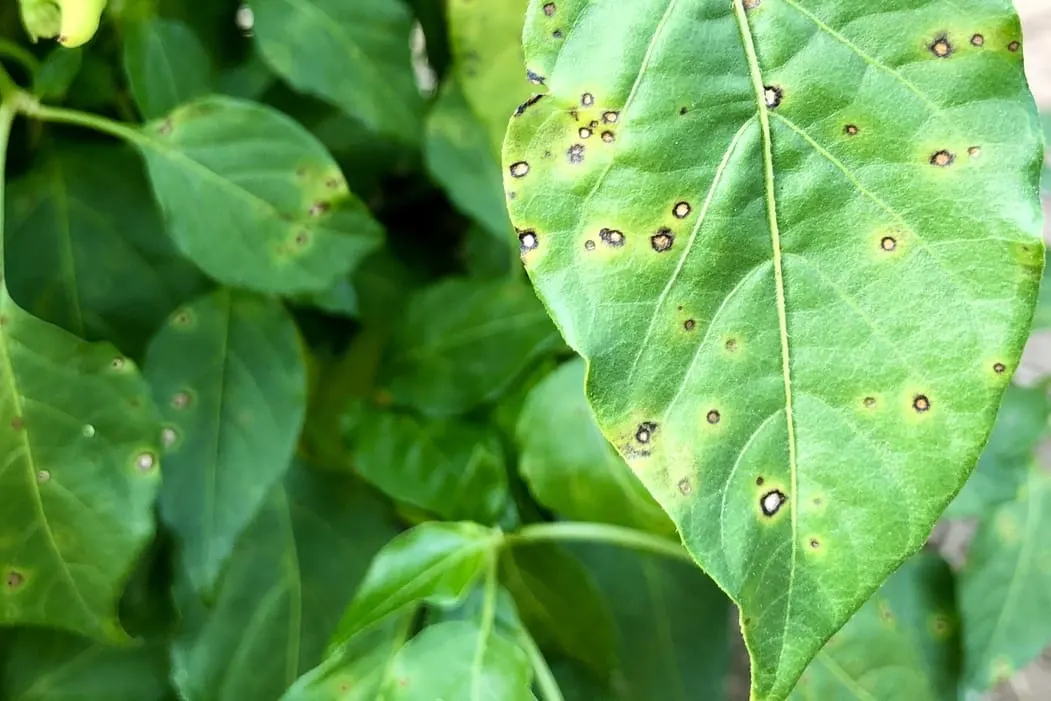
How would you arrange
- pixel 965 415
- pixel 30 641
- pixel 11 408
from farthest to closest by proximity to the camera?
1. pixel 30 641
2. pixel 11 408
3. pixel 965 415

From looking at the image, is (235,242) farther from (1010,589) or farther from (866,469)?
(1010,589)

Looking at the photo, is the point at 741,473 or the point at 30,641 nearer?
the point at 741,473

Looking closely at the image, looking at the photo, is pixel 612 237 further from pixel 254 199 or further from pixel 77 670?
pixel 77 670

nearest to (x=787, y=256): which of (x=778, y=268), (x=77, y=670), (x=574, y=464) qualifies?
(x=778, y=268)

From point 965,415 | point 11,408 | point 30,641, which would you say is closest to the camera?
point 965,415

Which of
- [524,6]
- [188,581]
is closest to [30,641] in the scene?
[188,581]
